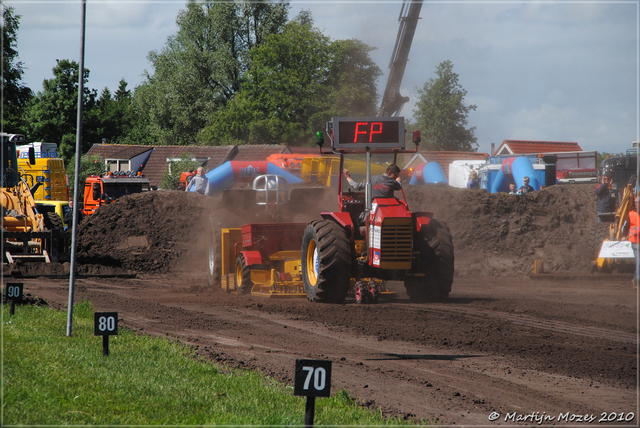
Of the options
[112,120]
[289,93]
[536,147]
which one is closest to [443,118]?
[536,147]

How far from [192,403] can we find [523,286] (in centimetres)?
1233

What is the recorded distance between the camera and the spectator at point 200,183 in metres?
21.8

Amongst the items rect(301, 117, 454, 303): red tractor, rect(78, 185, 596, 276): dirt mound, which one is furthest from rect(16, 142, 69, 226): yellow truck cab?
rect(301, 117, 454, 303): red tractor

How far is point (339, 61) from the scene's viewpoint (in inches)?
1431

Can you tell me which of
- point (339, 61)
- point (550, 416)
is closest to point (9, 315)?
point (550, 416)

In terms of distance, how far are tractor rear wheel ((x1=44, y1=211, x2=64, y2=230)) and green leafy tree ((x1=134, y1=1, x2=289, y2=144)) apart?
23484 millimetres

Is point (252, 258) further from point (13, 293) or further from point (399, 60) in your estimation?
point (399, 60)

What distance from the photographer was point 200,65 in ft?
158

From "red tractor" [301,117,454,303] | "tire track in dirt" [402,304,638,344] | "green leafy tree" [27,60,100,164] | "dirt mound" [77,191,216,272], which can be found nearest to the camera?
"tire track in dirt" [402,304,638,344]

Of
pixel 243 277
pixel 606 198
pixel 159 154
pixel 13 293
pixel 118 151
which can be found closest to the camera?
pixel 13 293

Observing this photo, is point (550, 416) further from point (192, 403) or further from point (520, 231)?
point (520, 231)

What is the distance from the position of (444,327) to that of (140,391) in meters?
4.84

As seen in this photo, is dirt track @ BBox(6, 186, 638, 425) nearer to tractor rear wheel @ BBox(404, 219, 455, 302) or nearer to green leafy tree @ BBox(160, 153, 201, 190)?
tractor rear wheel @ BBox(404, 219, 455, 302)

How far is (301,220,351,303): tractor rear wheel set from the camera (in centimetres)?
1081
